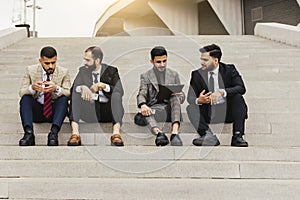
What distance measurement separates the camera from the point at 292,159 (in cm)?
272

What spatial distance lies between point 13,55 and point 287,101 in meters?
4.12

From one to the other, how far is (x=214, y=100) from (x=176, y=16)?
589 inches

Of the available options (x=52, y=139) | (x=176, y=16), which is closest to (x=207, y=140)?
(x=52, y=139)

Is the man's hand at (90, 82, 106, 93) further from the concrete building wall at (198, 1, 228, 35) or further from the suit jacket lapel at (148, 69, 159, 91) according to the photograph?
the concrete building wall at (198, 1, 228, 35)

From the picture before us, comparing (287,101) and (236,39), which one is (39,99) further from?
(236,39)

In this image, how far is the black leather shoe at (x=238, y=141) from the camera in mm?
2854

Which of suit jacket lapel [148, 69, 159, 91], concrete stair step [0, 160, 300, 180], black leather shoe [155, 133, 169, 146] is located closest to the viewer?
concrete stair step [0, 160, 300, 180]

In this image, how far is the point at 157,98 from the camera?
3.23 m

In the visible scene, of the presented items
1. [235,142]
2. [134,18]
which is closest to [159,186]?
[235,142]

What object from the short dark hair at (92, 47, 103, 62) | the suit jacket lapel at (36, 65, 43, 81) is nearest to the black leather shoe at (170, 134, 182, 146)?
the short dark hair at (92, 47, 103, 62)

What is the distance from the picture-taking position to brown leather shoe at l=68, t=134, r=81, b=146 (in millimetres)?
2869

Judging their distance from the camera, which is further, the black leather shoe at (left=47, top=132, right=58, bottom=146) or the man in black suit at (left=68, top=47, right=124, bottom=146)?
the man in black suit at (left=68, top=47, right=124, bottom=146)

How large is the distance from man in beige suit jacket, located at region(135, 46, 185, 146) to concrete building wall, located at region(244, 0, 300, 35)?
10611mm

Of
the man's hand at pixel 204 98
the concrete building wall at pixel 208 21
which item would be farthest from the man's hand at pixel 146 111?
the concrete building wall at pixel 208 21
